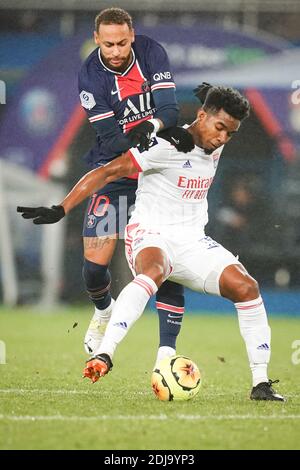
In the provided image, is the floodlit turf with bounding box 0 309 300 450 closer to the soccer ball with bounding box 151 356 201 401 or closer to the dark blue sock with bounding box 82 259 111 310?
the soccer ball with bounding box 151 356 201 401

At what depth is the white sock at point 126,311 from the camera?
19.4 ft

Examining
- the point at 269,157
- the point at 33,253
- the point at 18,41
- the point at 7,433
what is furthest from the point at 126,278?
the point at 7,433

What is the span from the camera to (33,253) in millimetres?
13898

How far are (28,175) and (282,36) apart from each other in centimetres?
403

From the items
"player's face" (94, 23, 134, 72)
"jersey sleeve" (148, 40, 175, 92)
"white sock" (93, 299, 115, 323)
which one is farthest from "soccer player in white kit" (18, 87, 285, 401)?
"white sock" (93, 299, 115, 323)

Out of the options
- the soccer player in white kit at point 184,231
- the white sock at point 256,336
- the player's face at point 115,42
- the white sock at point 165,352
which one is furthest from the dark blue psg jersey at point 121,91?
the white sock at point 256,336

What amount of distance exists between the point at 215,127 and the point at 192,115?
6.61 metres

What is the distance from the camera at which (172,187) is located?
22.2ft

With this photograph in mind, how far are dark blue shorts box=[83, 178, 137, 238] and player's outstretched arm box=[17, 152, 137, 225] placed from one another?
1175mm

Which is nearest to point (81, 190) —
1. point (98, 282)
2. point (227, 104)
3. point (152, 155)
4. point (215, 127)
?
point (152, 155)

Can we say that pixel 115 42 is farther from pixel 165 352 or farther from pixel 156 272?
pixel 165 352

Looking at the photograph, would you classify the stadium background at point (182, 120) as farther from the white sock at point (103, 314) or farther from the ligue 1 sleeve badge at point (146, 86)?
the ligue 1 sleeve badge at point (146, 86)

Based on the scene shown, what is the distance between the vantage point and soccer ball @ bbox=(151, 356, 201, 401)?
20.3 ft

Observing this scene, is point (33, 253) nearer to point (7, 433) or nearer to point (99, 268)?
point (99, 268)
